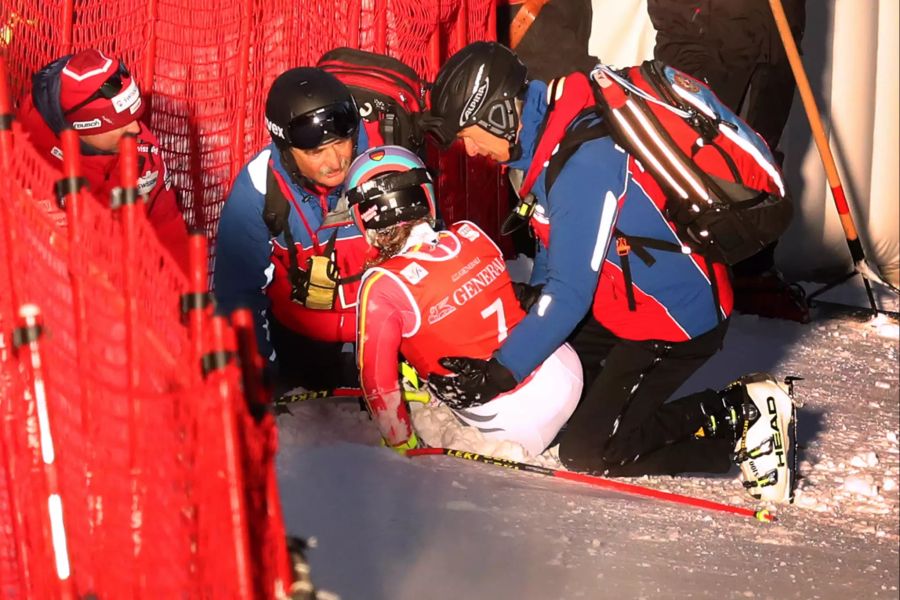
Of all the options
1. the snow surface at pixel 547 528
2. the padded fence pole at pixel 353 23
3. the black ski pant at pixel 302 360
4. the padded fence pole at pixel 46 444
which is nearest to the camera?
the padded fence pole at pixel 46 444

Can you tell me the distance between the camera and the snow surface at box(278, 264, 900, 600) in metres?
3.56

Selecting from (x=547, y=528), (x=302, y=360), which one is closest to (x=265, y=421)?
(x=547, y=528)

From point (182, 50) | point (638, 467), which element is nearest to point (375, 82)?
point (182, 50)

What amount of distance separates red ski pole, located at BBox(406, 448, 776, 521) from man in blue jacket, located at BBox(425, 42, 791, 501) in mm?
122

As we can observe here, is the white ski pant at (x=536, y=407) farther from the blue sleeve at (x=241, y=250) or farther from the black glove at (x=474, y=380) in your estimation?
the blue sleeve at (x=241, y=250)

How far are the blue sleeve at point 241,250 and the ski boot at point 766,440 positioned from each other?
6.51ft

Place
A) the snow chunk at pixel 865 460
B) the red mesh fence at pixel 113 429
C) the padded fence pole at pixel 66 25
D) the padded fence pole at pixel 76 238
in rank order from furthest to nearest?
the padded fence pole at pixel 66 25 → the snow chunk at pixel 865 460 → the padded fence pole at pixel 76 238 → the red mesh fence at pixel 113 429

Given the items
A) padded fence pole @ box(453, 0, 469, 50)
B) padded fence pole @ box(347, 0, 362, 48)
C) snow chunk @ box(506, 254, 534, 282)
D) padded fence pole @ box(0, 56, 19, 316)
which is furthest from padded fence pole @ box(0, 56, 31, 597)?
snow chunk @ box(506, 254, 534, 282)

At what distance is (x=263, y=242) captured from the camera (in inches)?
196

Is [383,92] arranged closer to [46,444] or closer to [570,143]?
[570,143]

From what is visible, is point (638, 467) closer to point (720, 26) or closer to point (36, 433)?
point (36, 433)

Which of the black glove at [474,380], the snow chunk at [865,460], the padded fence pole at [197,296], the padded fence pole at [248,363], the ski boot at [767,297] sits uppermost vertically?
the padded fence pole at [197,296]

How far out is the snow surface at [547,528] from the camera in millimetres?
3561

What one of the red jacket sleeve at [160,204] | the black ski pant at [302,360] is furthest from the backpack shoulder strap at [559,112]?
the red jacket sleeve at [160,204]
